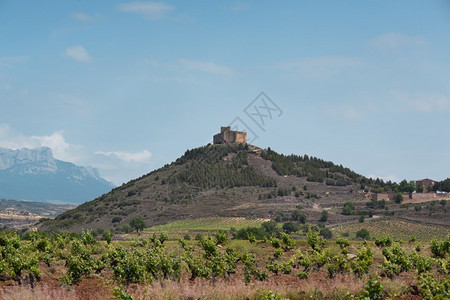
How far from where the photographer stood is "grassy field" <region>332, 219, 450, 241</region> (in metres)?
79.1

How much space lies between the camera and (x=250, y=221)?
104 metres

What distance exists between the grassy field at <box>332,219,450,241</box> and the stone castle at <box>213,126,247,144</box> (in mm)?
89551

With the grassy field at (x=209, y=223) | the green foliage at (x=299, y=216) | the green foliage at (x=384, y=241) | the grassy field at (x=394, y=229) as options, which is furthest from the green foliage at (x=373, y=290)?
the green foliage at (x=299, y=216)

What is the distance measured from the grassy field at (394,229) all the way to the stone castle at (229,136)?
89.6 m

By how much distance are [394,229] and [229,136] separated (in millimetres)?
103051

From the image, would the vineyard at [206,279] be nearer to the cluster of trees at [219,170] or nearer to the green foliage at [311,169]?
the cluster of trees at [219,170]

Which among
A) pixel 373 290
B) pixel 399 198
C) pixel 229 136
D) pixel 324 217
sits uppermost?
pixel 229 136

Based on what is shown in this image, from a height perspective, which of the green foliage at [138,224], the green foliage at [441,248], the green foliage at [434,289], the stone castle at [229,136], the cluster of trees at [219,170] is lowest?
the green foliage at [138,224]

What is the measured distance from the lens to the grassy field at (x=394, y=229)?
79125 mm

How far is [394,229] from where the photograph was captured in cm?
8712

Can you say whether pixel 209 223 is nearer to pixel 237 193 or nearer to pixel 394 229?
pixel 237 193

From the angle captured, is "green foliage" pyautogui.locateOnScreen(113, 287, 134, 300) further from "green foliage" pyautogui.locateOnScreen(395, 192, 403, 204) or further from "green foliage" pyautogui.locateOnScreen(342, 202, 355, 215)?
"green foliage" pyautogui.locateOnScreen(395, 192, 403, 204)

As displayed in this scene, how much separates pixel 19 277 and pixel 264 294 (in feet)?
36.4

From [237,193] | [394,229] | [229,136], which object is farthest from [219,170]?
[394,229]
